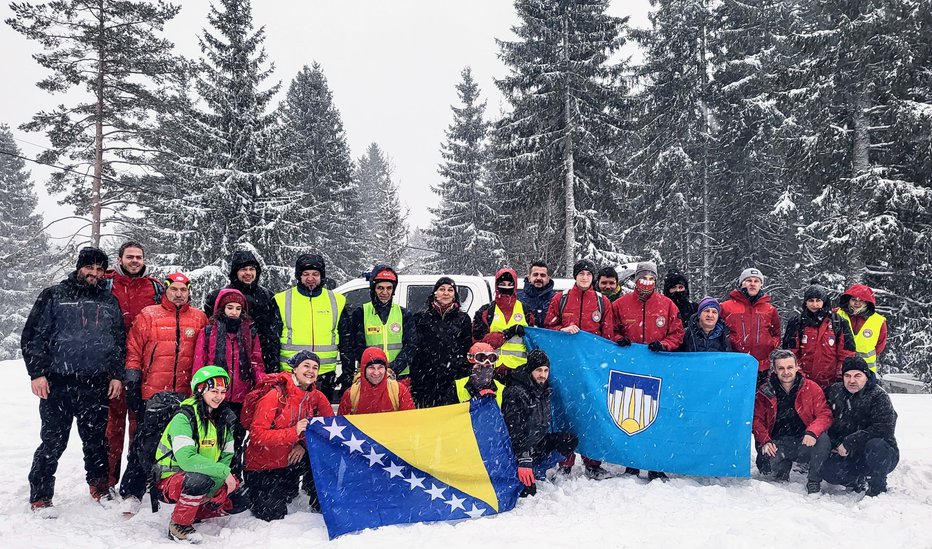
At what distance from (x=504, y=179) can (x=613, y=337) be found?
50.5ft

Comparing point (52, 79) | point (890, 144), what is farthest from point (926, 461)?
point (52, 79)

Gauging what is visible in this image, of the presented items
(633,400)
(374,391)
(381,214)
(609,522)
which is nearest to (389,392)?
(374,391)

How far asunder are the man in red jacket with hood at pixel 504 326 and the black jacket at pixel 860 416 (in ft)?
9.54

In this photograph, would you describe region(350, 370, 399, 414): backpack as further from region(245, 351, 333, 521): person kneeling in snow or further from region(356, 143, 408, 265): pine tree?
region(356, 143, 408, 265): pine tree

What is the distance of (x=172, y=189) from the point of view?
2588 centimetres

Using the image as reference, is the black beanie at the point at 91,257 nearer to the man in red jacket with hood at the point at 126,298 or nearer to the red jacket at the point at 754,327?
the man in red jacket with hood at the point at 126,298

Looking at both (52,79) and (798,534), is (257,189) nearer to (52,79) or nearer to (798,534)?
(52,79)

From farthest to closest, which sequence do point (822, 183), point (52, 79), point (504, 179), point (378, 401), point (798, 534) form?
point (504, 179), point (52, 79), point (822, 183), point (378, 401), point (798, 534)

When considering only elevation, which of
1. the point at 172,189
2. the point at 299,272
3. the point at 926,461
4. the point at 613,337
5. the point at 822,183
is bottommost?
the point at 926,461

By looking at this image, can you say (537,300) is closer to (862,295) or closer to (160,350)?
(862,295)

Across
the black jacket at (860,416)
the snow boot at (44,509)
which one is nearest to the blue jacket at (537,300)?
the black jacket at (860,416)

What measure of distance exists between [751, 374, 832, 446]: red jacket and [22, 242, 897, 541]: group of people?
0.02m

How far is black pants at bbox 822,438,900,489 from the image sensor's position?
4.71m

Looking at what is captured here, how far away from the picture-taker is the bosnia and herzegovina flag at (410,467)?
13.5ft
